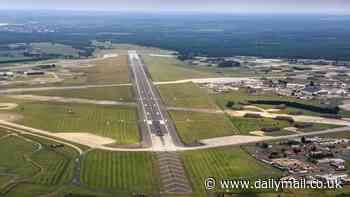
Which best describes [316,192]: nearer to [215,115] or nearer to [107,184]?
[107,184]

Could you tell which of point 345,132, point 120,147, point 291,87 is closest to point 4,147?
point 120,147

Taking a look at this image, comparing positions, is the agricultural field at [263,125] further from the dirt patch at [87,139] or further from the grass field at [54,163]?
the grass field at [54,163]

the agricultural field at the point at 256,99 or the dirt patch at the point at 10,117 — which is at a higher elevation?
the agricultural field at the point at 256,99

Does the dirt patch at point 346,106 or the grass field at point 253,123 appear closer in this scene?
the grass field at point 253,123

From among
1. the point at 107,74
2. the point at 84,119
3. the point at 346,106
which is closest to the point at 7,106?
the point at 84,119

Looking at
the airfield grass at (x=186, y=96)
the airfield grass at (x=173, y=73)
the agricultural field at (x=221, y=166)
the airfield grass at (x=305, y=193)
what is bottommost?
→ the airfield grass at (x=173, y=73)

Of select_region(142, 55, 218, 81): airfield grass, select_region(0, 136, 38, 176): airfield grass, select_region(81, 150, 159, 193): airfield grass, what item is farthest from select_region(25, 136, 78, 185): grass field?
select_region(142, 55, 218, 81): airfield grass

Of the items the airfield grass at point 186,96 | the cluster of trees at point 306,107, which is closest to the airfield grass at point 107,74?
the airfield grass at point 186,96
